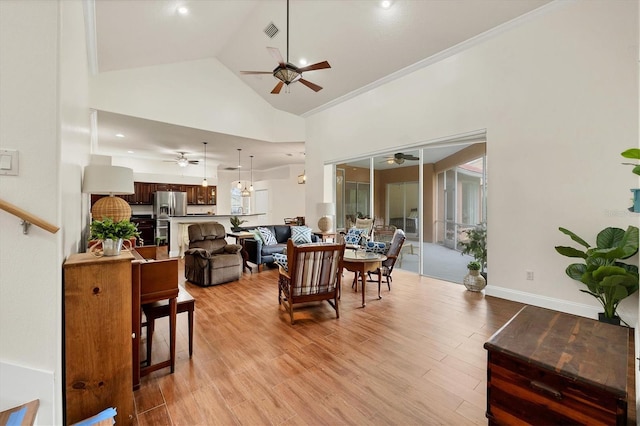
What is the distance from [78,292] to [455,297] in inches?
170

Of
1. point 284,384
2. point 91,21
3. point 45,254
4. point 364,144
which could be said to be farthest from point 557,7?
point 91,21

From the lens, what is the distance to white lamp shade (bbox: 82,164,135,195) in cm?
262

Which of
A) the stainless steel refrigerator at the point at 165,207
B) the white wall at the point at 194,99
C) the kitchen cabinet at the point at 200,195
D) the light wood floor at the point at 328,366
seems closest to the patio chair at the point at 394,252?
the light wood floor at the point at 328,366

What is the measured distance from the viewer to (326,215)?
6.28 m

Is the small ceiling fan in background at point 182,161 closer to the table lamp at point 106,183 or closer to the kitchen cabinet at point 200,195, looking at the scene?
the kitchen cabinet at point 200,195

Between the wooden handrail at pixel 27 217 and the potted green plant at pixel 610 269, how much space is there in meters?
4.20

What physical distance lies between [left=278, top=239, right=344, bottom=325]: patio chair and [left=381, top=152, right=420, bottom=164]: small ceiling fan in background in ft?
10.8

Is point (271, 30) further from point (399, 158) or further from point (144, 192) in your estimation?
point (144, 192)

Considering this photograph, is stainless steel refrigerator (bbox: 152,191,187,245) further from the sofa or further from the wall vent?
the wall vent

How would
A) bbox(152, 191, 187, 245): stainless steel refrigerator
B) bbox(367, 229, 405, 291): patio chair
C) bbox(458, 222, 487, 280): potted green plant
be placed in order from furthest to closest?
bbox(152, 191, 187, 245): stainless steel refrigerator
bbox(458, 222, 487, 280): potted green plant
bbox(367, 229, 405, 291): patio chair

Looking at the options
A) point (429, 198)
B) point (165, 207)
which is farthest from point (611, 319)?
point (165, 207)

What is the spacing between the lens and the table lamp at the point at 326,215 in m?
6.20

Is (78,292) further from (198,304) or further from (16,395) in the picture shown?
(198,304)

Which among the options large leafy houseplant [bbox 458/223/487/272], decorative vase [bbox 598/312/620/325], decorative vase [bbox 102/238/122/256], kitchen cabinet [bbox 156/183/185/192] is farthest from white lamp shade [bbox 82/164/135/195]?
kitchen cabinet [bbox 156/183/185/192]
